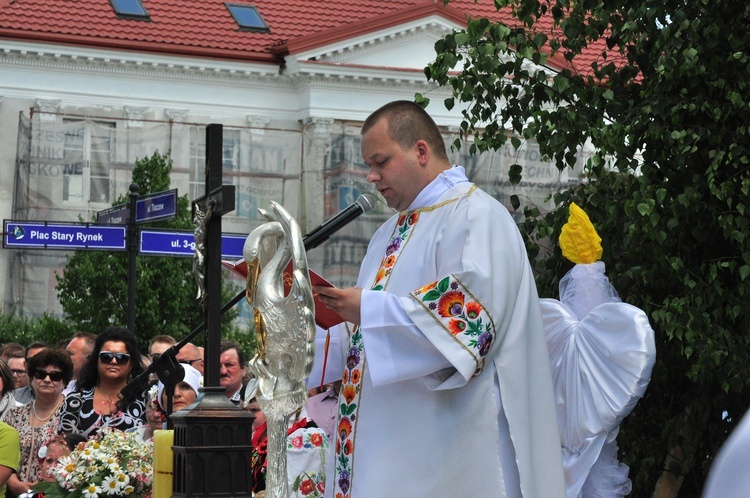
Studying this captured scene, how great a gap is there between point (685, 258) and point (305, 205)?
2734cm

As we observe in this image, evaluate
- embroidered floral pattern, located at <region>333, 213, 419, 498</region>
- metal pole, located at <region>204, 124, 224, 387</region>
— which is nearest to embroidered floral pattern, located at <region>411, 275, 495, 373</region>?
embroidered floral pattern, located at <region>333, 213, 419, 498</region>

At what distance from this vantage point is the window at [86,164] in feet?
114

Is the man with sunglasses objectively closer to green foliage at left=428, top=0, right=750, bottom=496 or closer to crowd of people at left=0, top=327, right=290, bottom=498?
crowd of people at left=0, top=327, right=290, bottom=498

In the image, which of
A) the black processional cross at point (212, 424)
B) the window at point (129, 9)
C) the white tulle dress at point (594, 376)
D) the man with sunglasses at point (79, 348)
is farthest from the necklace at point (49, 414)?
the window at point (129, 9)

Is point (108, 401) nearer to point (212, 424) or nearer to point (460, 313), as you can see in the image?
point (212, 424)

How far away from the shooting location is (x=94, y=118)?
1388 inches

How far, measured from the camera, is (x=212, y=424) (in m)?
5.37

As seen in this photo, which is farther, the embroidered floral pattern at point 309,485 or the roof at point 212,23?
the roof at point 212,23

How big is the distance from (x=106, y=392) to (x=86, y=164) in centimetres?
2710

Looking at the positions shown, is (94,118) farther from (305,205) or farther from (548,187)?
(548,187)

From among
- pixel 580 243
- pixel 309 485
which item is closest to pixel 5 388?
pixel 309 485

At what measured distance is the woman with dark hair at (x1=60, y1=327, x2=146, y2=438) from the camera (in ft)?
26.6

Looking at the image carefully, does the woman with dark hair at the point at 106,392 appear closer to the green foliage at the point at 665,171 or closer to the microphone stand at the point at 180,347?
the microphone stand at the point at 180,347

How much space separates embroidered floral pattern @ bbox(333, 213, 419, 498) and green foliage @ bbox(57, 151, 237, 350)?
20781 mm
